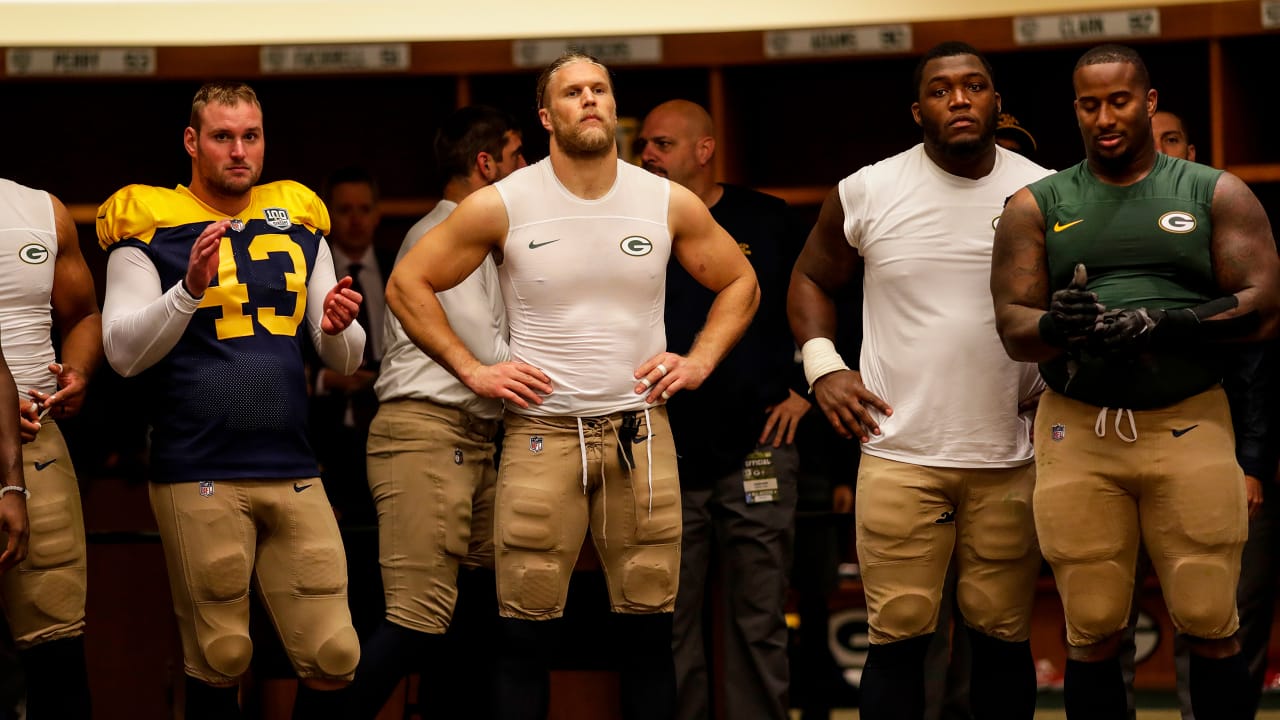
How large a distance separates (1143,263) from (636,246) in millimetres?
996

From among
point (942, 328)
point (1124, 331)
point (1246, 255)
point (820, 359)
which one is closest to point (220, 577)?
point (820, 359)

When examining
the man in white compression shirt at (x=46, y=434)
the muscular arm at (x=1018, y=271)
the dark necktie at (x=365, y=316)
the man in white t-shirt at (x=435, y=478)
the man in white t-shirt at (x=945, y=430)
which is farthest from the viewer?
the dark necktie at (x=365, y=316)

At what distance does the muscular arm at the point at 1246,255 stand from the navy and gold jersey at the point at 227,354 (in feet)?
6.04

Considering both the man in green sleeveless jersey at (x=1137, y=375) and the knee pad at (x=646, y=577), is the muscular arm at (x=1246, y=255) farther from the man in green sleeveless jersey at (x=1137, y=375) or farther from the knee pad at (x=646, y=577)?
the knee pad at (x=646, y=577)

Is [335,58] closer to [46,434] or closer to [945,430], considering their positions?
[46,434]

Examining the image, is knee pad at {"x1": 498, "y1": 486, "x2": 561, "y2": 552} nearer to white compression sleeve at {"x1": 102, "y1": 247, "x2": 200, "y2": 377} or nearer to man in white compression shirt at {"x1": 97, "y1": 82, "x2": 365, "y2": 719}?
man in white compression shirt at {"x1": 97, "y1": 82, "x2": 365, "y2": 719}

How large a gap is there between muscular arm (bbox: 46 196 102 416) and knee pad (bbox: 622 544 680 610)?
1202mm

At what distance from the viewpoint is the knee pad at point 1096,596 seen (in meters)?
3.15

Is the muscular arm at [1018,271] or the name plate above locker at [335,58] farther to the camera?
the name plate above locker at [335,58]

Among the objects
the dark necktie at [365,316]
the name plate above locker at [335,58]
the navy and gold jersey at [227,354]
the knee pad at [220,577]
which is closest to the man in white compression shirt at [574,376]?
the navy and gold jersey at [227,354]

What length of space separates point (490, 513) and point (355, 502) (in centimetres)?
76

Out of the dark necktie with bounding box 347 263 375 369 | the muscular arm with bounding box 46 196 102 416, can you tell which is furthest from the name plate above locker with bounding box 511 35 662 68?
the muscular arm with bounding box 46 196 102 416

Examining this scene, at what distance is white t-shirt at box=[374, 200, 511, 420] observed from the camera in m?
3.75

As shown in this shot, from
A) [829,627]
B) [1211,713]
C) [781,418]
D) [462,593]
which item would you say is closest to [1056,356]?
[1211,713]
